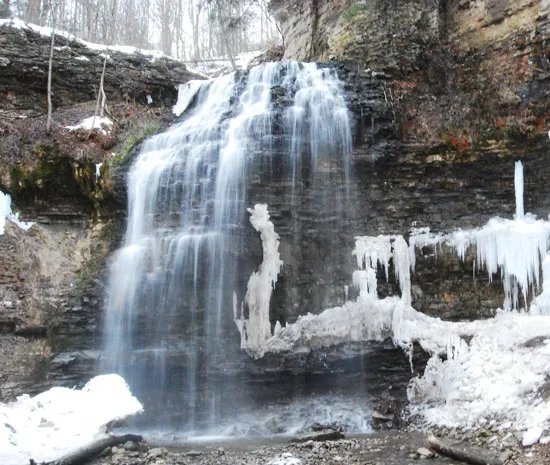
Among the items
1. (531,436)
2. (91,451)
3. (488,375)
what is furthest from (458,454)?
(91,451)

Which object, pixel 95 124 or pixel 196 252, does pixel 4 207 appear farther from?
pixel 196 252

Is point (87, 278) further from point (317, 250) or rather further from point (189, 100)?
point (189, 100)

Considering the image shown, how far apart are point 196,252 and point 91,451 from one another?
3.69 m

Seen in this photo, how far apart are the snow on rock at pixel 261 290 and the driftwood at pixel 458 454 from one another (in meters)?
3.56

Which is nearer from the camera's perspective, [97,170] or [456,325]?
[456,325]

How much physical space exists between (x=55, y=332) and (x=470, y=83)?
9642 mm

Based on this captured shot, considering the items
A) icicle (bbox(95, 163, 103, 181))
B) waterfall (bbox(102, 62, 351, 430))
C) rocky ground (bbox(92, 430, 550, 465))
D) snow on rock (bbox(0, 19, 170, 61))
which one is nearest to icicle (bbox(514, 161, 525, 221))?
waterfall (bbox(102, 62, 351, 430))

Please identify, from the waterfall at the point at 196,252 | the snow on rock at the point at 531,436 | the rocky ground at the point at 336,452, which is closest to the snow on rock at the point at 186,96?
the waterfall at the point at 196,252

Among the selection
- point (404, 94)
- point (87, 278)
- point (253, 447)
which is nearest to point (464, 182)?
point (404, 94)

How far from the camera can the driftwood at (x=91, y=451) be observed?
20.2 feet

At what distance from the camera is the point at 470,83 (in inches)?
445

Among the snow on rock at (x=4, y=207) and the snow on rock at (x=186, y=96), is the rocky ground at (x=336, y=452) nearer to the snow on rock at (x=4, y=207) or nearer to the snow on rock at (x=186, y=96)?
the snow on rock at (x=4, y=207)

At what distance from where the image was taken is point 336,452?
22.0ft

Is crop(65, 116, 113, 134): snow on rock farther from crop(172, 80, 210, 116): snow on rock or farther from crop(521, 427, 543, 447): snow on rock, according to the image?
crop(521, 427, 543, 447): snow on rock
